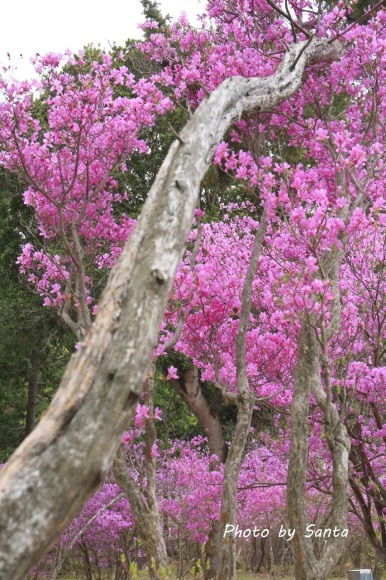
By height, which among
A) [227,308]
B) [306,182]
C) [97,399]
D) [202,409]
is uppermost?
[202,409]

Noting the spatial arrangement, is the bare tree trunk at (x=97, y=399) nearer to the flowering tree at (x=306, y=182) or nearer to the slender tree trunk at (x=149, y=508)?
the flowering tree at (x=306, y=182)

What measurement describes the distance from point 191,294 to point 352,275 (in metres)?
3.80

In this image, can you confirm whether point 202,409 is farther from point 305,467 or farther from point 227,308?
point 305,467

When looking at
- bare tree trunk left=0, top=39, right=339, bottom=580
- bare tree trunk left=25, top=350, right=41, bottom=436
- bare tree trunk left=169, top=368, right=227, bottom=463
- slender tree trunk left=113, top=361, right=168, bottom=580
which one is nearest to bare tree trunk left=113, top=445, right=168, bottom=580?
slender tree trunk left=113, top=361, right=168, bottom=580

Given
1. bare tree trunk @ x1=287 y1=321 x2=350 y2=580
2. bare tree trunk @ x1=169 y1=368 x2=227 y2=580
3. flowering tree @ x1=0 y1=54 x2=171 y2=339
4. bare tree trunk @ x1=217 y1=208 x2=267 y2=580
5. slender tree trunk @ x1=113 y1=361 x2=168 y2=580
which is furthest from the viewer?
bare tree trunk @ x1=169 y1=368 x2=227 y2=580

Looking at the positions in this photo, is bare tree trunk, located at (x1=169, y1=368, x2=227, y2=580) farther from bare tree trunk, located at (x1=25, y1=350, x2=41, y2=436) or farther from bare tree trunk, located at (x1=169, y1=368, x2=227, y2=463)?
bare tree trunk, located at (x1=25, y1=350, x2=41, y2=436)

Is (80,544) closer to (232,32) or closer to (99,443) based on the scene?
(232,32)

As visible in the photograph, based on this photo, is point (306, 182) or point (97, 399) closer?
point (97, 399)

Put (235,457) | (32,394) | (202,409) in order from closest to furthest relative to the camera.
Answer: (235,457), (202,409), (32,394)

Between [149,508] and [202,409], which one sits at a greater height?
[202,409]

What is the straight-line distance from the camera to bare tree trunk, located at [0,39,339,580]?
80.0 inches

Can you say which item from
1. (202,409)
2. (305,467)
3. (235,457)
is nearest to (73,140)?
(235,457)

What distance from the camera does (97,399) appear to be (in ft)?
7.33

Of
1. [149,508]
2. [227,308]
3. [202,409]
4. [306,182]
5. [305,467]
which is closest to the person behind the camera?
[305,467]
